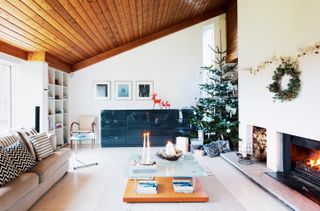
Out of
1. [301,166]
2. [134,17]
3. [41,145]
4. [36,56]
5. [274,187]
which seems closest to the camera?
[274,187]

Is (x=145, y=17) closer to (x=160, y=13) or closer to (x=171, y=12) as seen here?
(x=160, y=13)

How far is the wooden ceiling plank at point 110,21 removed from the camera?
3900 mm

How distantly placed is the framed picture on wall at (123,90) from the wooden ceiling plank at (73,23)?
1255 mm

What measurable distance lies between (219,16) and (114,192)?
18.5 feet

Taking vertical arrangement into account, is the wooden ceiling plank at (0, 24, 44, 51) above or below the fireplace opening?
above

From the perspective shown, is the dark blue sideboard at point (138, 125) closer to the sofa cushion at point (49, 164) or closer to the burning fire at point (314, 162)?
the sofa cushion at point (49, 164)

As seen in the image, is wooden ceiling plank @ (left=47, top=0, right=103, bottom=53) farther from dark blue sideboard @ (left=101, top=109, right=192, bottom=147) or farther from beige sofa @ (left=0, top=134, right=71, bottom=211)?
beige sofa @ (left=0, top=134, right=71, bottom=211)

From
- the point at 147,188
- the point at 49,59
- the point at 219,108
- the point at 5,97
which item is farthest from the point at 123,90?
the point at 147,188

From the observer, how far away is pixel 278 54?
11.8 ft

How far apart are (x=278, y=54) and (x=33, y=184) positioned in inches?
149

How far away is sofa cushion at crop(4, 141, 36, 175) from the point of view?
8.77ft

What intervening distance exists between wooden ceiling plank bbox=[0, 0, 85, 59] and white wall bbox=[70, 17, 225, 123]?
1917mm

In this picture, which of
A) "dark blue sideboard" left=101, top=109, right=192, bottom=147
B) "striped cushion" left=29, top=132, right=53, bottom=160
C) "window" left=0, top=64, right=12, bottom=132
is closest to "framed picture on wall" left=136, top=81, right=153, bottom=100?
"dark blue sideboard" left=101, top=109, right=192, bottom=147

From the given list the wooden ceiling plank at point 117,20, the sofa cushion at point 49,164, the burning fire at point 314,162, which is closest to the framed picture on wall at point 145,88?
the wooden ceiling plank at point 117,20
